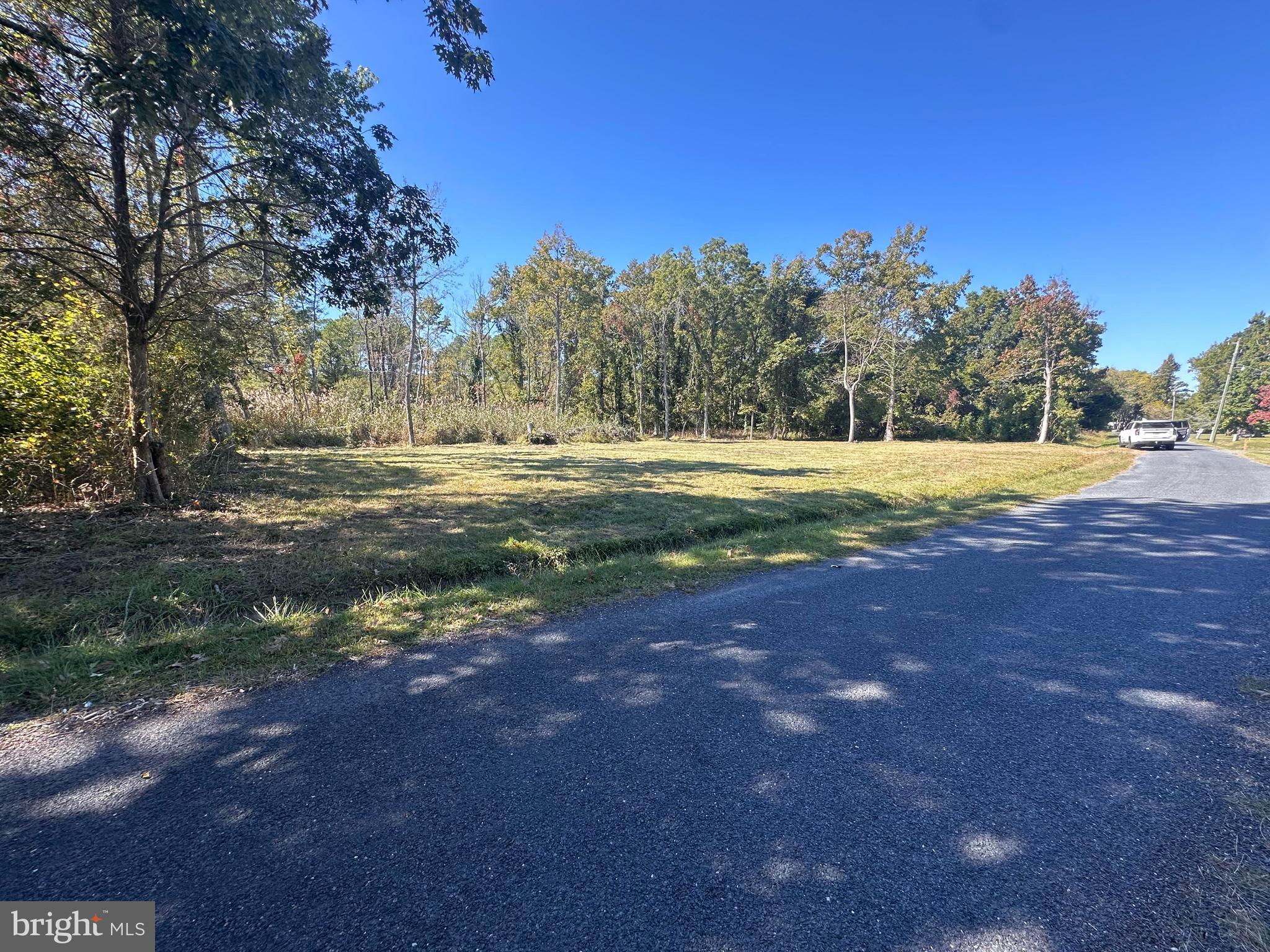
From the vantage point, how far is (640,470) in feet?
41.1

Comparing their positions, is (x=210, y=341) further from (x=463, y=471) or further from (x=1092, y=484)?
(x=1092, y=484)

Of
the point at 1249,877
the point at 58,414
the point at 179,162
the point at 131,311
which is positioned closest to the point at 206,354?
the point at 131,311

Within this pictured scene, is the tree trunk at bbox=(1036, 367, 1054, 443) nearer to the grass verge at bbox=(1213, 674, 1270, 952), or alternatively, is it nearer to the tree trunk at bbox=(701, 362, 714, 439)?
the tree trunk at bbox=(701, 362, 714, 439)

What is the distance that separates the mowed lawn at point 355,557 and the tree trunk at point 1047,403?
86.1 ft

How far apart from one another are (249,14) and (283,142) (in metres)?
0.88

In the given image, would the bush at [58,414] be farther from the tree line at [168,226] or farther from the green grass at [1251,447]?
the green grass at [1251,447]

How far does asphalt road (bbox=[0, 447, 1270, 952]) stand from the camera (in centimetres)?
153

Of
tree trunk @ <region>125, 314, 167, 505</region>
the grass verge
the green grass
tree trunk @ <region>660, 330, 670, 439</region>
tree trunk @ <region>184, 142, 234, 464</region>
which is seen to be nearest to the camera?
the grass verge

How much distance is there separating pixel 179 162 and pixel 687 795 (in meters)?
7.57

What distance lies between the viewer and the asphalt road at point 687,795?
1526 mm

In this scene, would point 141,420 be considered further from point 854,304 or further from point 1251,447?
point 1251,447

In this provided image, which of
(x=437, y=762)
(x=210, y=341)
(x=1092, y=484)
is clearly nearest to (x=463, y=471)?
Result: (x=210, y=341)

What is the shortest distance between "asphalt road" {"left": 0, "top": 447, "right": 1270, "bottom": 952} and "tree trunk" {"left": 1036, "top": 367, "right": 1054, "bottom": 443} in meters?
34.6

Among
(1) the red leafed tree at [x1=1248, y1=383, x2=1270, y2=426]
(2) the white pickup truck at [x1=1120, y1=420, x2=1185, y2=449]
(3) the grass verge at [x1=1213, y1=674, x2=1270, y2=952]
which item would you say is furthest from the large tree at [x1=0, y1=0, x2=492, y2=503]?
(1) the red leafed tree at [x1=1248, y1=383, x2=1270, y2=426]
